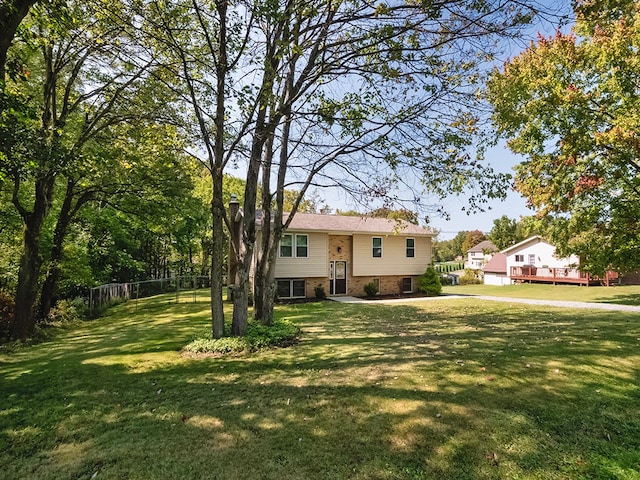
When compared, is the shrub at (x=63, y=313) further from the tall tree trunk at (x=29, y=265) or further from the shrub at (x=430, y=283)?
the shrub at (x=430, y=283)

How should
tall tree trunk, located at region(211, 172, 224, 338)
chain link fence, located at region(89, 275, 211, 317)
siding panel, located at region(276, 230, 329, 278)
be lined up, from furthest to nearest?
siding panel, located at region(276, 230, 329, 278)
chain link fence, located at region(89, 275, 211, 317)
tall tree trunk, located at region(211, 172, 224, 338)

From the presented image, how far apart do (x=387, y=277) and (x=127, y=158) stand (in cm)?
1473

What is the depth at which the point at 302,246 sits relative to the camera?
17.8 m

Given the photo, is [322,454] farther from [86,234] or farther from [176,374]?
[86,234]

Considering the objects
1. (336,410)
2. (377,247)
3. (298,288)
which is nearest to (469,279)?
(377,247)

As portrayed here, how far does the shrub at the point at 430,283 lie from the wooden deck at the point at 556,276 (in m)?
10.4

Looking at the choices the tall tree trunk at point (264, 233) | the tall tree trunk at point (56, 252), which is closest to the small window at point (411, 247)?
the tall tree trunk at point (264, 233)

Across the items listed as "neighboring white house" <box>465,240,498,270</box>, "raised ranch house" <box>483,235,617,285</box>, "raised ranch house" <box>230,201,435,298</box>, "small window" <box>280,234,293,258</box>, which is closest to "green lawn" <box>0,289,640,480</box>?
"small window" <box>280,234,293,258</box>

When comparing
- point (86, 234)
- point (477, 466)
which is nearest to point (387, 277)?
point (86, 234)

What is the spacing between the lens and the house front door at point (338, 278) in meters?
19.2

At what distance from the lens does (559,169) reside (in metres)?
13.4

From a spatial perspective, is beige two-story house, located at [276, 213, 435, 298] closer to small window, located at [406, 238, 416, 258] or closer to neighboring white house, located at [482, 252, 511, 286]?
small window, located at [406, 238, 416, 258]

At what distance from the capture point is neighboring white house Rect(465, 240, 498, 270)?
56.4 meters

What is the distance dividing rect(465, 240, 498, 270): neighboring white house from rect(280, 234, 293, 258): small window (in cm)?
4687
